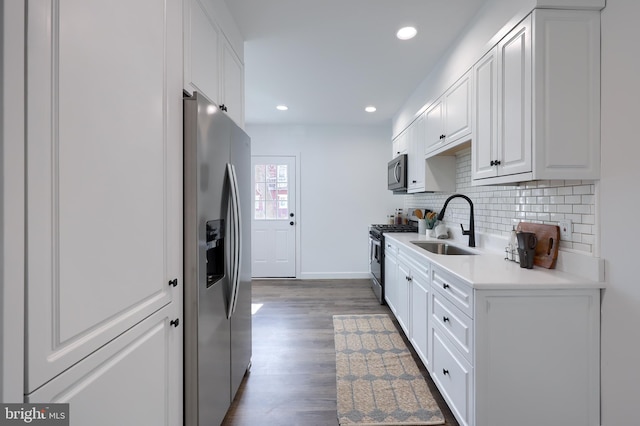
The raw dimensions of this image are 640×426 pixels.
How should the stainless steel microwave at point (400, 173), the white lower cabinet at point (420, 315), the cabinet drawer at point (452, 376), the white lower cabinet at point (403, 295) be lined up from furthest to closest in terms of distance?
the stainless steel microwave at point (400, 173), the white lower cabinet at point (403, 295), the white lower cabinet at point (420, 315), the cabinet drawer at point (452, 376)

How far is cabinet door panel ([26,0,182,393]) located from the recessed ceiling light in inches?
68.6

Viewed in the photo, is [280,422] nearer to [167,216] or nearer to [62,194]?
[167,216]

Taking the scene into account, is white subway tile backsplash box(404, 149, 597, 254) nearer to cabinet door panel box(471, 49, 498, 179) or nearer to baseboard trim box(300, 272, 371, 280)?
cabinet door panel box(471, 49, 498, 179)

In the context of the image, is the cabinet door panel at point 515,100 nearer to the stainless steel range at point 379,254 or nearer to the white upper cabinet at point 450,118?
the white upper cabinet at point 450,118

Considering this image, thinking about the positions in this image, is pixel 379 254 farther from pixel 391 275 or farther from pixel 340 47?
pixel 340 47

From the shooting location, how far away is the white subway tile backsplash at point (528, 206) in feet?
5.06

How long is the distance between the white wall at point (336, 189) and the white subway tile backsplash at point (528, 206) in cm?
193

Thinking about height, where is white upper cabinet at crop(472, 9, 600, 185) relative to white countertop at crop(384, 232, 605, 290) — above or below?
above

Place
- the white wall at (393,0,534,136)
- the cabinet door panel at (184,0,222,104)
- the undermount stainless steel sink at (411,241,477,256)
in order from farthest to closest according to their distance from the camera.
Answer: the undermount stainless steel sink at (411,241,477,256)
the white wall at (393,0,534,136)
the cabinet door panel at (184,0,222,104)

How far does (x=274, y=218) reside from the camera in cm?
513

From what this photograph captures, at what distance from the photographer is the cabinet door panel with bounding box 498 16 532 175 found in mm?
1542

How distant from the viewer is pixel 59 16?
701mm

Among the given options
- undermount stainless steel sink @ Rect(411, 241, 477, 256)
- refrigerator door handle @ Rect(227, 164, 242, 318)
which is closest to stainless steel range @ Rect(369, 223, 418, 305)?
undermount stainless steel sink @ Rect(411, 241, 477, 256)

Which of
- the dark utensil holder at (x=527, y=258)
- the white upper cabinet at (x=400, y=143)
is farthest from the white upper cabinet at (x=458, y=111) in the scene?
the white upper cabinet at (x=400, y=143)
